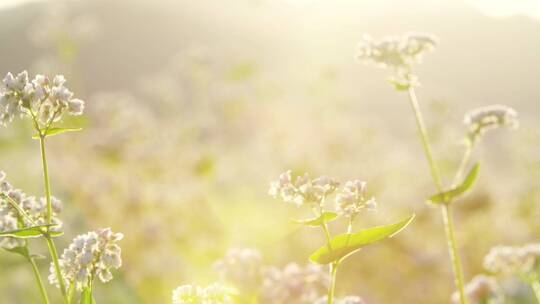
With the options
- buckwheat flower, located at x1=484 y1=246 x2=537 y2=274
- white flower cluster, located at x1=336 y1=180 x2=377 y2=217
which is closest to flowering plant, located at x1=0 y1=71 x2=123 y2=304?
white flower cluster, located at x1=336 y1=180 x2=377 y2=217

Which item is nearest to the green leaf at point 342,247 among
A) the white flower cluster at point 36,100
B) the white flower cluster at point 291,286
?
the white flower cluster at point 36,100

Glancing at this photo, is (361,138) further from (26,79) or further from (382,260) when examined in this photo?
(26,79)

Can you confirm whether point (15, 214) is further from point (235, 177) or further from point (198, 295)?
point (235, 177)

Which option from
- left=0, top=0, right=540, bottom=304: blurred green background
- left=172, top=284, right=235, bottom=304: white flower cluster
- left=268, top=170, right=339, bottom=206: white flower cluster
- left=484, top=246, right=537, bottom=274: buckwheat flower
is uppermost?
left=0, top=0, right=540, bottom=304: blurred green background

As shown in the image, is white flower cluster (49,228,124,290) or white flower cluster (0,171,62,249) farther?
white flower cluster (0,171,62,249)

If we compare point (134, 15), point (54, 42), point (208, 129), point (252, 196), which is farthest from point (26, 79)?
point (134, 15)

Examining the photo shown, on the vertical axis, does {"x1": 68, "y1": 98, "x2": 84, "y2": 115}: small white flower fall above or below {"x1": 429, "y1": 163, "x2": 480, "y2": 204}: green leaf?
above

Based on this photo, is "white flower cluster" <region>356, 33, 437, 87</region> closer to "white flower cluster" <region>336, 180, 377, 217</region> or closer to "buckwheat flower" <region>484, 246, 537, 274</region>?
"buckwheat flower" <region>484, 246, 537, 274</region>

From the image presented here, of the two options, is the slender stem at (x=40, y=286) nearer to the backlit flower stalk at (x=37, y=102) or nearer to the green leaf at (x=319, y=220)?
the backlit flower stalk at (x=37, y=102)
